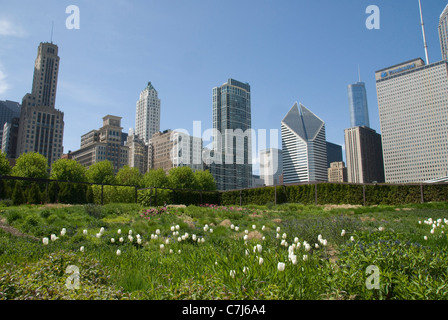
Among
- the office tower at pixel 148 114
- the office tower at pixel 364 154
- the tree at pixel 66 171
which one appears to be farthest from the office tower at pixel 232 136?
the tree at pixel 66 171

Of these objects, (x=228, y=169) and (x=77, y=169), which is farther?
(x=228, y=169)

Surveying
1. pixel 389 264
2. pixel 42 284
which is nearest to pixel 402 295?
pixel 389 264

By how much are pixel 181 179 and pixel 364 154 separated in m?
159

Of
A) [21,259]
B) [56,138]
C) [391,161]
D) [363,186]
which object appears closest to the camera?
[21,259]

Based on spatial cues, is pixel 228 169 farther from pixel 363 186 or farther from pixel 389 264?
pixel 389 264

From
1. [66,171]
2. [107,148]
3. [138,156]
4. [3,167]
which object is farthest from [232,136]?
[3,167]

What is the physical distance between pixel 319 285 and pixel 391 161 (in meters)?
160

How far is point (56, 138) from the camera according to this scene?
335 ft

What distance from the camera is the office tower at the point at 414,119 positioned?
12344 centimetres

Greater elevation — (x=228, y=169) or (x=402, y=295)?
(x=228, y=169)

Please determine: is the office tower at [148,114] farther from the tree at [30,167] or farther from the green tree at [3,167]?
the green tree at [3,167]

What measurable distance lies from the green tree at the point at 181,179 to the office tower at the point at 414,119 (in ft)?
404

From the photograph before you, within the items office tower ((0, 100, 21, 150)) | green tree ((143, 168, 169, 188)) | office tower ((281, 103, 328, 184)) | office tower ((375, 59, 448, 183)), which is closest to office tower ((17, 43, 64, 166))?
green tree ((143, 168, 169, 188))

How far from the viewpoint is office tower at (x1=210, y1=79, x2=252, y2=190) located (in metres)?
138
